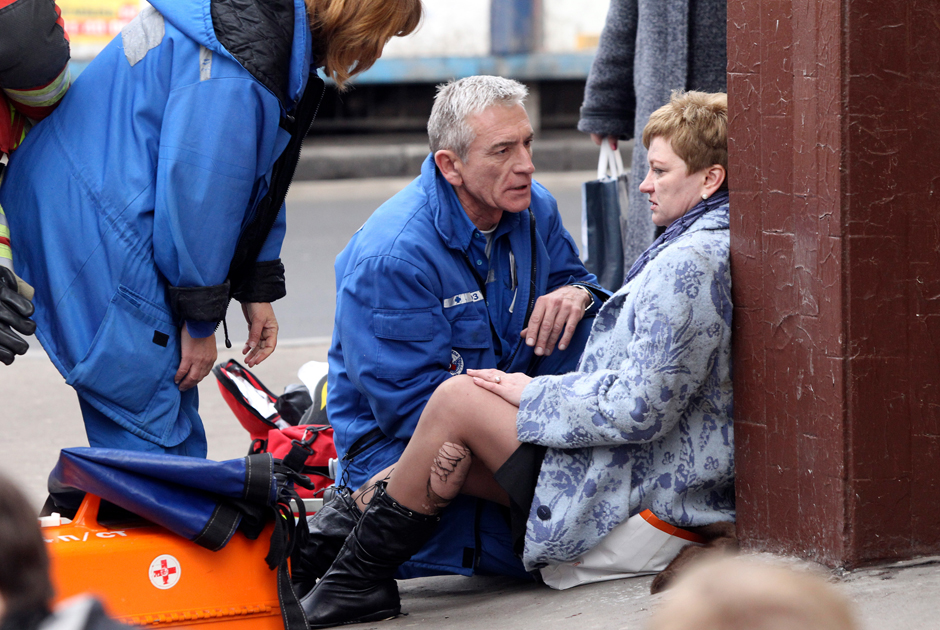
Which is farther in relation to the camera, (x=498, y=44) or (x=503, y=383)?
(x=498, y=44)

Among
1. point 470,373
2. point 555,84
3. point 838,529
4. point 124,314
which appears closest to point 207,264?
point 124,314

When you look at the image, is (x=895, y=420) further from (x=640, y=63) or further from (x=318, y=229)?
(x=318, y=229)

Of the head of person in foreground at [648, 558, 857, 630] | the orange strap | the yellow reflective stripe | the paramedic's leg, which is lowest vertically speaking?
the orange strap

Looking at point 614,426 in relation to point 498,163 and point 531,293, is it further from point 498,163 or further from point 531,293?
point 498,163

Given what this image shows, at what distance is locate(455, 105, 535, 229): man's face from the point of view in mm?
3104

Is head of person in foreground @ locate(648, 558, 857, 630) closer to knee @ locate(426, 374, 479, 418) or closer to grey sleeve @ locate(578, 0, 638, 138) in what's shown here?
knee @ locate(426, 374, 479, 418)

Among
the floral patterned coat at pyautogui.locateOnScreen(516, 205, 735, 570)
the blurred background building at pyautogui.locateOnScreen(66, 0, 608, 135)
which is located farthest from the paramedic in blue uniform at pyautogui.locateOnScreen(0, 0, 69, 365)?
the blurred background building at pyautogui.locateOnScreen(66, 0, 608, 135)

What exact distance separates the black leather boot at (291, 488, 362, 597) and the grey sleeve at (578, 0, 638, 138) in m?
1.75

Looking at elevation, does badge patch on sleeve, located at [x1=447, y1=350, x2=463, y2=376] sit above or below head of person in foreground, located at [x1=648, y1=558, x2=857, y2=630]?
below

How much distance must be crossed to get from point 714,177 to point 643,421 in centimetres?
62

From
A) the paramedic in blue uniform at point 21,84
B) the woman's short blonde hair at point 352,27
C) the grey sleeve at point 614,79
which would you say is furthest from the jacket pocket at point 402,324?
the grey sleeve at point 614,79

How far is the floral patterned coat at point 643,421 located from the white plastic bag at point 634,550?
0.03m

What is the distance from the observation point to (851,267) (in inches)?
88.8

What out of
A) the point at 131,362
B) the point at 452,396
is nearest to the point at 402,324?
the point at 452,396
